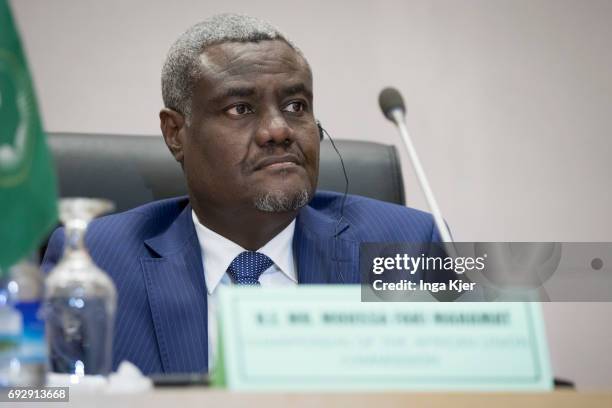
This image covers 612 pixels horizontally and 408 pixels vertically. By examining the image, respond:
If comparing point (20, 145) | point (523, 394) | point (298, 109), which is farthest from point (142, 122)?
point (523, 394)

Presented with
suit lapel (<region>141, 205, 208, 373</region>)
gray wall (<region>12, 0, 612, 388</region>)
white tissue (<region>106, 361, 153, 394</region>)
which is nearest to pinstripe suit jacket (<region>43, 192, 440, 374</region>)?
suit lapel (<region>141, 205, 208, 373</region>)

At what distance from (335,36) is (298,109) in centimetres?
71

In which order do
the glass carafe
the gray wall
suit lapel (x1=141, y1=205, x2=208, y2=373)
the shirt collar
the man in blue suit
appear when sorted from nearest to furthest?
the glass carafe < suit lapel (x1=141, y1=205, x2=208, y2=373) < the man in blue suit < the shirt collar < the gray wall

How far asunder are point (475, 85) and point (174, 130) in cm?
99

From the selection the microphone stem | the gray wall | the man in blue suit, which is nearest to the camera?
the microphone stem

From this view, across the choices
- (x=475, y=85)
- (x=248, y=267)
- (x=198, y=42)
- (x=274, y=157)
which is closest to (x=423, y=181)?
(x=274, y=157)

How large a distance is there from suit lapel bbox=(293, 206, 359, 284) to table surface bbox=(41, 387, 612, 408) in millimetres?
1124

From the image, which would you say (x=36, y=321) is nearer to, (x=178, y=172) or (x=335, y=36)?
(x=178, y=172)

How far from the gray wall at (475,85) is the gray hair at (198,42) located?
0.48 metres

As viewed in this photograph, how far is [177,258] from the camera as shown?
185 cm

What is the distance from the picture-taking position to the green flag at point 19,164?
0.80 metres

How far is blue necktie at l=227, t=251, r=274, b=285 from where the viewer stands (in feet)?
6.14

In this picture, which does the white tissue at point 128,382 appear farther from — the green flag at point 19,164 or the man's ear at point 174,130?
the man's ear at point 174,130

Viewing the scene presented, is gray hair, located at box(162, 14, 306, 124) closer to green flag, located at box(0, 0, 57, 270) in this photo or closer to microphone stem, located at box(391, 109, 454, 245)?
microphone stem, located at box(391, 109, 454, 245)
